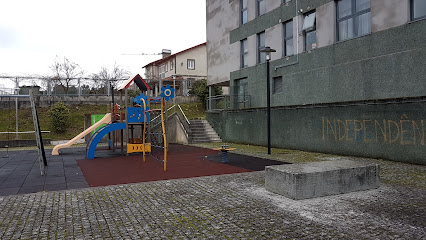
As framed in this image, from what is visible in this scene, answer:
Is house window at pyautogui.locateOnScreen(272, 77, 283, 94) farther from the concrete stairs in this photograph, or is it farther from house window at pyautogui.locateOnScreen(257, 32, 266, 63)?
the concrete stairs

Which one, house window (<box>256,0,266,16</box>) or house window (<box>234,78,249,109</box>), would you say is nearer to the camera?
house window (<box>256,0,266,16</box>)

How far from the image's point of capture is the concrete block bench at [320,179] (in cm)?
671

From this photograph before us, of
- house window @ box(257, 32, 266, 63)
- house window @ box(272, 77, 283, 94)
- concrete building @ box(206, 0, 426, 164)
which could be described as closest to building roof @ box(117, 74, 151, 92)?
concrete building @ box(206, 0, 426, 164)

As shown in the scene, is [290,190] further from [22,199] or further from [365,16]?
[365,16]

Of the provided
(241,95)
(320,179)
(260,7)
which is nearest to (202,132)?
(241,95)

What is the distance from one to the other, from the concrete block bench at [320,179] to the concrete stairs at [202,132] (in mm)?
15837

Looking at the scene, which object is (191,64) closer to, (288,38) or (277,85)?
(277,85)

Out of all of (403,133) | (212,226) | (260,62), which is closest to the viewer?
(212,226)

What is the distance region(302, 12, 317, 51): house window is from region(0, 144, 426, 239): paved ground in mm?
11440

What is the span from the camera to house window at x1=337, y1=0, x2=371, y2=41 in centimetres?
1483

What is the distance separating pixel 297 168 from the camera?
24.3ft

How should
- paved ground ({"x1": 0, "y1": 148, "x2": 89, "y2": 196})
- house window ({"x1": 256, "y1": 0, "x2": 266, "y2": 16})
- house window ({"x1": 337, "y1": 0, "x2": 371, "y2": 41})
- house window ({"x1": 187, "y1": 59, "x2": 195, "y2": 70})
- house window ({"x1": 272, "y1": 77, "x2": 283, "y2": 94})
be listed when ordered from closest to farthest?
paved ground ({"x1": 0, "y1": 148, "x2": 89, "y2": 196}), house window ({"x1": 337, "y1": 0, "x2": 371, "y2": 41}), house window ({"x1": 272, "y1": 77, "x2": 283, "y2": 94}), house window ({"x1": 256, "y1": 0, "x2": 266, "y2": 16}), house window ({"x1": 187, "y1": 59, "x2": 195, "y2": 70})

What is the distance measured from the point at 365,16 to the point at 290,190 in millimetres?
11380

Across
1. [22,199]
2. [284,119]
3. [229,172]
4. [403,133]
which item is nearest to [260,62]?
[284,119]
